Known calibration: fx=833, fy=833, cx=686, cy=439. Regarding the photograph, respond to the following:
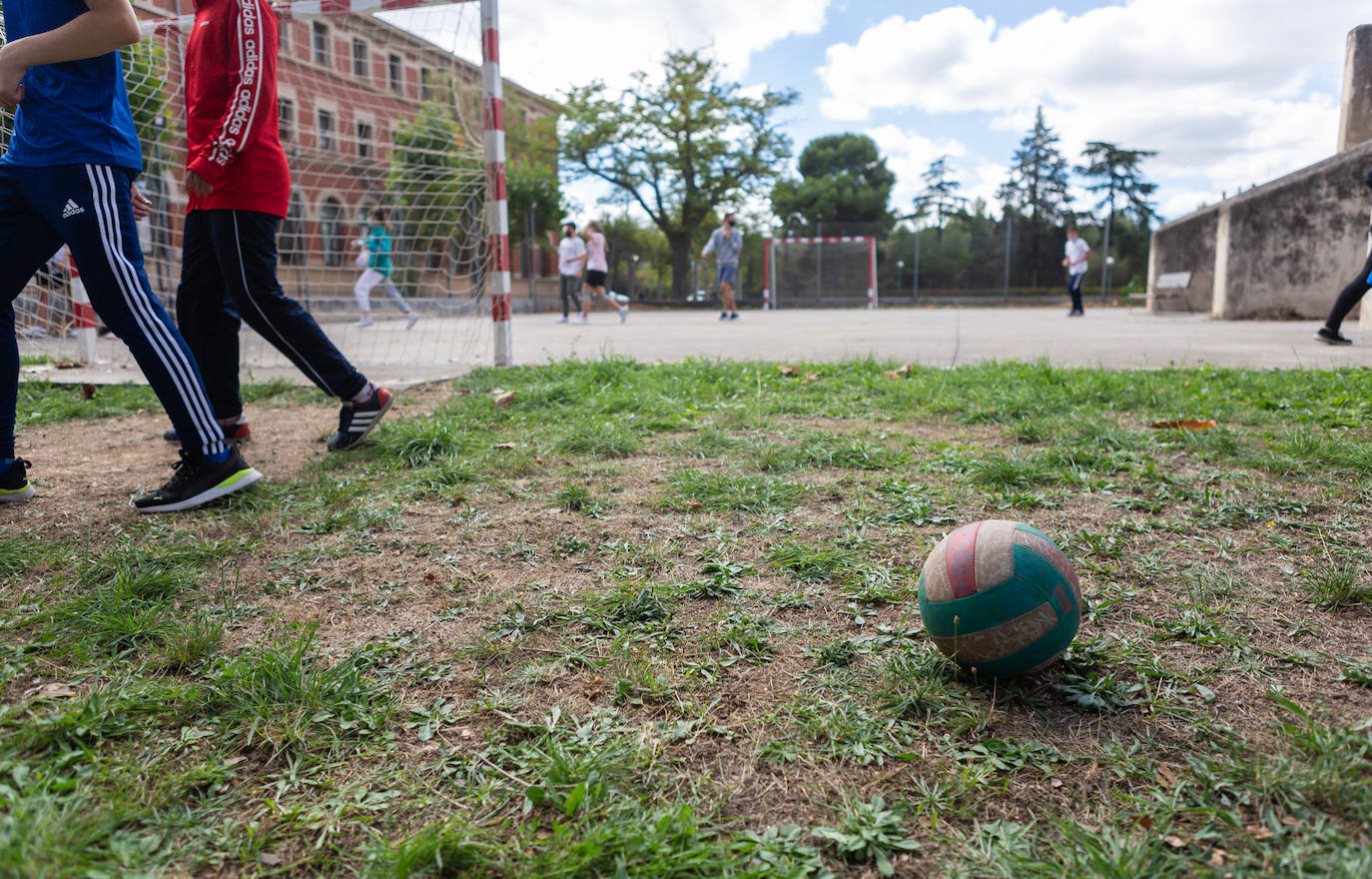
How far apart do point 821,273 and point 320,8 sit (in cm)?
2694

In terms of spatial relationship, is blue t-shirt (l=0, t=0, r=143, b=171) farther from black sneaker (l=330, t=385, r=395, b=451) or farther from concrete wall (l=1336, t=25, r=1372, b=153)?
concrete wall (l=1336, t=25, r=1372, b=153)

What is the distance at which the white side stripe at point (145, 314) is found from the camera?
312 centimetres

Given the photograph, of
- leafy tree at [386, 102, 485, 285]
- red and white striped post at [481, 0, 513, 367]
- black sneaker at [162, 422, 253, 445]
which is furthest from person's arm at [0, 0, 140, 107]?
leafy tree at [386, 102, 485, 285]

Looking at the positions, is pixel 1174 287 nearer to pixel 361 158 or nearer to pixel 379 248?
pixel 379 248

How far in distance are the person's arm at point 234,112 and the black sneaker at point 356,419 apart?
116 centimetres

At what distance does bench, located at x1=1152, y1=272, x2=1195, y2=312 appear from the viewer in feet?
65.0

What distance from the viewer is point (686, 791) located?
1550mm

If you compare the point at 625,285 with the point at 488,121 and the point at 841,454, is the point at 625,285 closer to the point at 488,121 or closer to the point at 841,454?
the point at 488,121

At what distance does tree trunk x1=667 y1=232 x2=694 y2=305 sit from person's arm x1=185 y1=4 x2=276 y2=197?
1419 inches

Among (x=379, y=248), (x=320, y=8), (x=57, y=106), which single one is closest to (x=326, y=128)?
(x=379, y=248)

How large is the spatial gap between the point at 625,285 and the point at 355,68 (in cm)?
3863

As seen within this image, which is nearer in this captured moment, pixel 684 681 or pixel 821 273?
pixel 684 681

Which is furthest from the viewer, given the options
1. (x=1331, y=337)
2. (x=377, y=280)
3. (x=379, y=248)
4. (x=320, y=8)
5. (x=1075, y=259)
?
(x=1075, y=259)

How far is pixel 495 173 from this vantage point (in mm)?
7043
